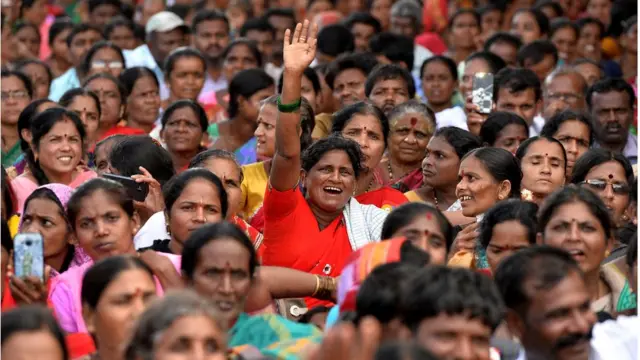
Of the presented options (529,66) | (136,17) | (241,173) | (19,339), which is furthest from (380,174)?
(136,17)

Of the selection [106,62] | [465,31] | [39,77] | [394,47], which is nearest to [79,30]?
[106,62]

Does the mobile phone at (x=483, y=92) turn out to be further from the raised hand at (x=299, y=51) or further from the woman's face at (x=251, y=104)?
the raised hand at (x=299, y=51)

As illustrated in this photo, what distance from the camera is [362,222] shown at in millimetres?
7285

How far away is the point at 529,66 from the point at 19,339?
7.76m

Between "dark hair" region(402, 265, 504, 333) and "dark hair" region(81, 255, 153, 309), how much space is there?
105cm

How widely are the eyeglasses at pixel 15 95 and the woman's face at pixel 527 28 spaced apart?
4.69m

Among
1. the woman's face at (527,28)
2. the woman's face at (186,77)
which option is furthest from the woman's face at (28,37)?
the woman's face at (527,28)

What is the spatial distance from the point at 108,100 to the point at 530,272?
5.48 meters

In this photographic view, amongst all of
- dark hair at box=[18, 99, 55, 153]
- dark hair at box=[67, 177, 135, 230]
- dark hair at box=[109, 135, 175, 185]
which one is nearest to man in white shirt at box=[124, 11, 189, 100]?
dark hair at box=[18, 99, 55, 153]

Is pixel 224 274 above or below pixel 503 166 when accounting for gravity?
below

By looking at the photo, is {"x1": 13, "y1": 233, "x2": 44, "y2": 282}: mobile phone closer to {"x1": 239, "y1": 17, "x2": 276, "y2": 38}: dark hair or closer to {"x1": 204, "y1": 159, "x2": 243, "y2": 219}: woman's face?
{"x1": 204, "y1": 159, "x2": 243, "y2": 219}: woman's face

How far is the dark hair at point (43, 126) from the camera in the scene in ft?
28.0

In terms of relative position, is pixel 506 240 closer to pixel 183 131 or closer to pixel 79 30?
pixel 183 131

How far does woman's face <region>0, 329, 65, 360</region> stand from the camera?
4902 mm
